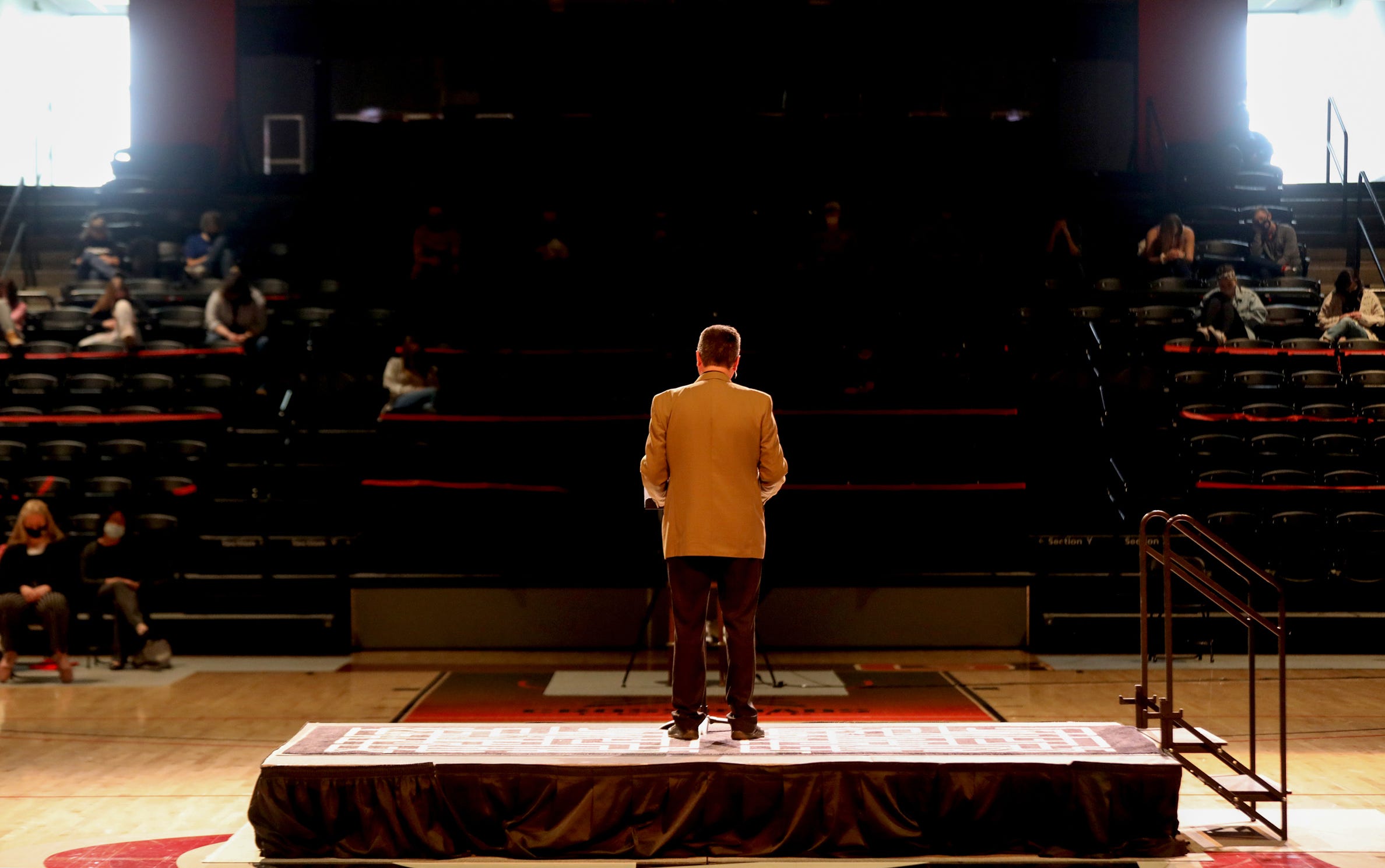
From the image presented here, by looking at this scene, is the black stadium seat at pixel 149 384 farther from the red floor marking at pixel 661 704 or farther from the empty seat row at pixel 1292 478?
the empty seat row at pixel 1292 478

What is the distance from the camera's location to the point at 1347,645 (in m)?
9.83

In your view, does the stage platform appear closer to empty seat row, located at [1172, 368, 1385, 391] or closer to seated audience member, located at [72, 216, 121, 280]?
empty seat row, located at [1172, 368, 1385, 391]

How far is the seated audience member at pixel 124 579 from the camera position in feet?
30.4

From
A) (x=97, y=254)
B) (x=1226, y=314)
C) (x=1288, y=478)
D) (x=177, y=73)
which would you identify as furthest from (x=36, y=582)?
(x=1226, y=314)

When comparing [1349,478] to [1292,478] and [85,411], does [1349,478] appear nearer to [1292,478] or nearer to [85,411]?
[1292,478]

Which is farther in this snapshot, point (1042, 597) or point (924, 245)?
point (924, 245)

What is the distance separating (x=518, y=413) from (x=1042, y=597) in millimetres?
4398

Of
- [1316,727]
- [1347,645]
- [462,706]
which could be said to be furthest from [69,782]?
[1347,645]

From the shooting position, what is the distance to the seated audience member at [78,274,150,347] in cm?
1209

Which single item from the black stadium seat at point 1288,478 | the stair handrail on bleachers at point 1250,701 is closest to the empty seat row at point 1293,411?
the black stadium seat at point 1288,478

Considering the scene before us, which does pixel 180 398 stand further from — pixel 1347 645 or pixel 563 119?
pixel 1347 645

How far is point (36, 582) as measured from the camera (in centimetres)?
909

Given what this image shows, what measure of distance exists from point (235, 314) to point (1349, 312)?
10.8 metres

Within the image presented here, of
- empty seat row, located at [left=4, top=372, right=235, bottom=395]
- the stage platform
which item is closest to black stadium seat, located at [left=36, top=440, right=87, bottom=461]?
empty seat row, located at [left=4, top=372, right=235, bottom=395]
